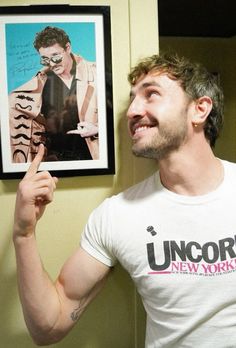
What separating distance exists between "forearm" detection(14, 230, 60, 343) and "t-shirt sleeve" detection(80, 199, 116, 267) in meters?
0.15

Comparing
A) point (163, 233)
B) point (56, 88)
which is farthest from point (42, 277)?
point (56, 88)

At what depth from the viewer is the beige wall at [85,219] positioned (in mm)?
1071

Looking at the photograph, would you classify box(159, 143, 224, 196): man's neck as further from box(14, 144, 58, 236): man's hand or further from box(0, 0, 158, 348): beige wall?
box(14, 144, 58, 236): man's hand

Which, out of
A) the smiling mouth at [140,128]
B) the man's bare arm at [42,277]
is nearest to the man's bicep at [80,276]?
the man's bare arm at [42,277]

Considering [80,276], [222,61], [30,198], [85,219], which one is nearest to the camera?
[30,198]

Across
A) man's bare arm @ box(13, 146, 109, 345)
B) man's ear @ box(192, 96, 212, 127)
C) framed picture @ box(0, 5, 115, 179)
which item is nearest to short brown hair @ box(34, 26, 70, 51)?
framed picture @ box(0, 5, 115, 179)

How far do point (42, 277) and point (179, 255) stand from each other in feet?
1.26

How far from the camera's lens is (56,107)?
1.05 meters

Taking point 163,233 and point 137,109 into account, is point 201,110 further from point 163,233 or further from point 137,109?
point 163,233

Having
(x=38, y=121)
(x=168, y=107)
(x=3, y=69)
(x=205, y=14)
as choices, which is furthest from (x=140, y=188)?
(x=205, y=14)

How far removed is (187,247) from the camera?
926 mm

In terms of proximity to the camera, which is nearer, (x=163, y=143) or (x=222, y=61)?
(x=163, y=143)

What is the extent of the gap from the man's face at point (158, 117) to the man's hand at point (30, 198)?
0.28 m

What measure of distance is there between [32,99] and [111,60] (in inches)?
11.0
